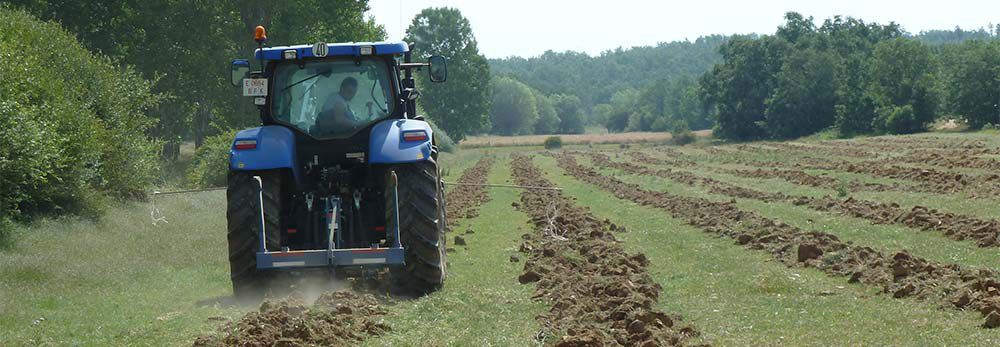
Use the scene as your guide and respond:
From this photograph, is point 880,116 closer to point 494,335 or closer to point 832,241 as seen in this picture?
point 832,241

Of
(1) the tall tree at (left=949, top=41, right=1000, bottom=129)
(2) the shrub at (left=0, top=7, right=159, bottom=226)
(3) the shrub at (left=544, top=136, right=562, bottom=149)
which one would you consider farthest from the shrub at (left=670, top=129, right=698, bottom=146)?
(2) the shrub at (left=0, top=7, right=159, bottom=226)

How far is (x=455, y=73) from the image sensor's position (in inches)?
3935

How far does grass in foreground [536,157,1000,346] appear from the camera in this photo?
9211 mm

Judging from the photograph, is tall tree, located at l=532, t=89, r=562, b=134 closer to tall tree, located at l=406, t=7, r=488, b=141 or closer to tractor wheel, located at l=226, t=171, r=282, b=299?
tall tree, located at l=406, t=7, r=488, b=141

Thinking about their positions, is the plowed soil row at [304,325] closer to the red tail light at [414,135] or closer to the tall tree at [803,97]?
the red tail light at [414,135]

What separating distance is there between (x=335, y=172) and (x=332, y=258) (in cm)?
158

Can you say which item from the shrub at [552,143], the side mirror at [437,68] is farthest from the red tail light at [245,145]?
the shrub at [552,143]

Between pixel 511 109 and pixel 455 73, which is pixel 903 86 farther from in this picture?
pixel 511 109

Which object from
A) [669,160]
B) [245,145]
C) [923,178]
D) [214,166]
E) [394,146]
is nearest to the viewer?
[394,146]

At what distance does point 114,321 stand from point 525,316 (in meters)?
4.16

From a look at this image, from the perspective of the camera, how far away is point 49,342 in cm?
1002

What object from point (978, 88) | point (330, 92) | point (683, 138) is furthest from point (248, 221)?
point (683, 138)

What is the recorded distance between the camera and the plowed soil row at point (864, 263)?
1038 centimetres

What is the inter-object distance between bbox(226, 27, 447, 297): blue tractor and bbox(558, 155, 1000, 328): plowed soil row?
187 inches
